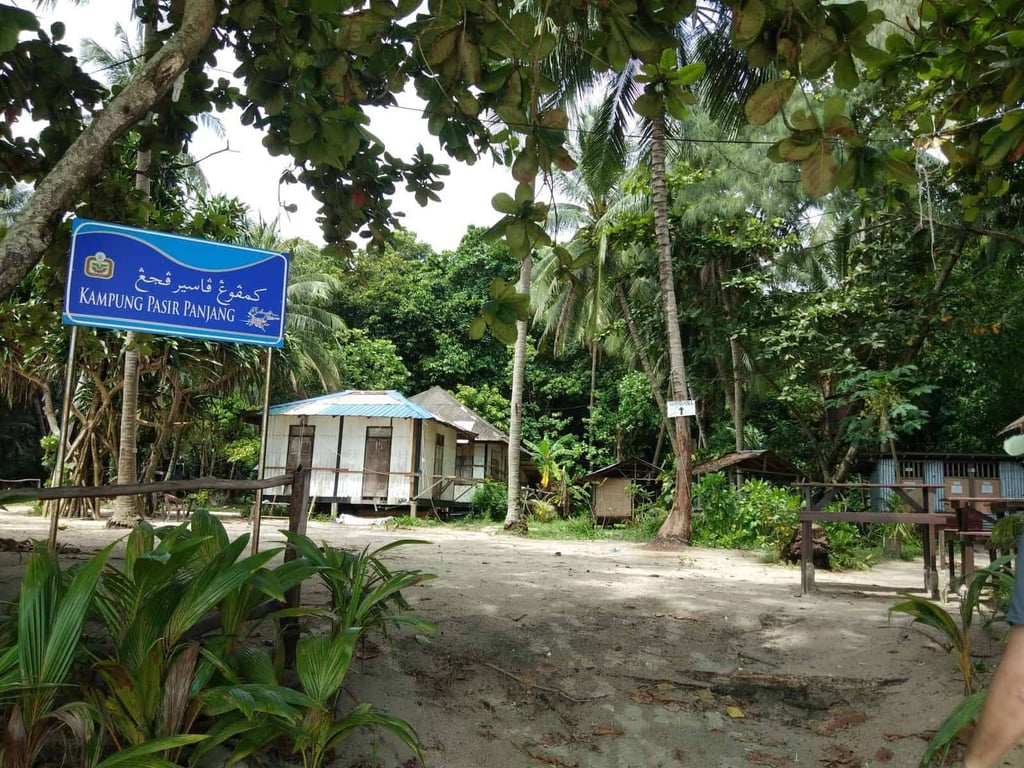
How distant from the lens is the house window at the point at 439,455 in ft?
70.2

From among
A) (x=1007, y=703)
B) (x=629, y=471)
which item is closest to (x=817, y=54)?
(x=1007, y=703)

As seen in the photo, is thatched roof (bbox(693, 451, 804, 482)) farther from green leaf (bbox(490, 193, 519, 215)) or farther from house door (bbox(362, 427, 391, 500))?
green leaf (bbox(490, 193, 519, 215))

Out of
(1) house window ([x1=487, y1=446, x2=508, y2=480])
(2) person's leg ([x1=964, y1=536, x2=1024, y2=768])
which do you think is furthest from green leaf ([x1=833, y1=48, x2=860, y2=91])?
(1) house window ([x1=487, y1=446, x2=508, y2=480])

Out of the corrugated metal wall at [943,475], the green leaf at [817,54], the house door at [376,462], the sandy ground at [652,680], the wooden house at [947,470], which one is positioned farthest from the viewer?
the house door at [376,462]

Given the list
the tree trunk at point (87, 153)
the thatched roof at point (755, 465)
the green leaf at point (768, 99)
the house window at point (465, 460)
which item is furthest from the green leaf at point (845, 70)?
the house window at point (465, 460)

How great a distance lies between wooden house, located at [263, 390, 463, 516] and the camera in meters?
19.0

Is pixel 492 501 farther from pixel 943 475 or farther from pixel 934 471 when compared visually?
pixel 943 475

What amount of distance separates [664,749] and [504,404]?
22.1m

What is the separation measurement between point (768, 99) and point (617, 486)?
620 inches

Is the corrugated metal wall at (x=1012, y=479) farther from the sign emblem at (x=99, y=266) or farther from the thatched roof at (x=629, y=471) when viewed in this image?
the sign emblem at (x=99, y=266)

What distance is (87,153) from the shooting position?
10.3ft

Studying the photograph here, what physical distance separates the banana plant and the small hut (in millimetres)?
15590

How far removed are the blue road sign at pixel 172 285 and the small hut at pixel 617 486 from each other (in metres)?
14.1

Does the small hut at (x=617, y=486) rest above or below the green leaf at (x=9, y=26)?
below
